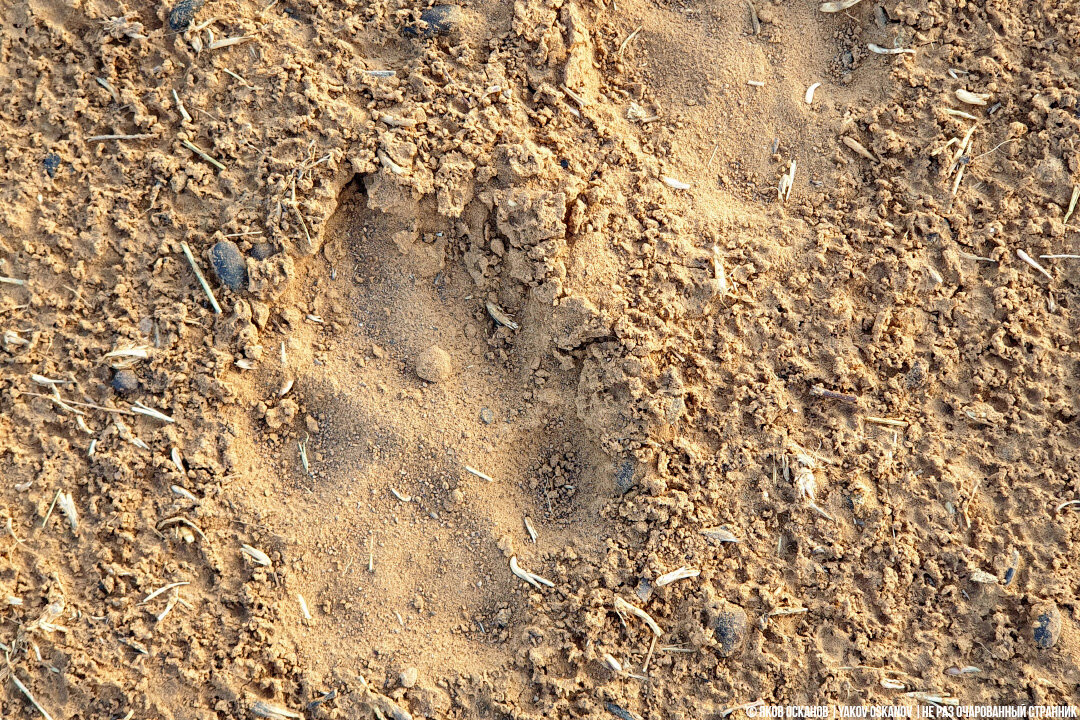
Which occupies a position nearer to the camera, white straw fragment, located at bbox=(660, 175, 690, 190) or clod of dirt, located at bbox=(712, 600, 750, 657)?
clod of dirt, located at bbox=(712, 600, 750, 657)

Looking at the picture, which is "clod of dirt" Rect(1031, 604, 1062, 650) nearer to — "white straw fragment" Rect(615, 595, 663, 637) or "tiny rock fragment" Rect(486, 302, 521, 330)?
"white straw fragment" Rect(615, 595, 663, 637)

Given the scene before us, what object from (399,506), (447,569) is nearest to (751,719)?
(447,569)

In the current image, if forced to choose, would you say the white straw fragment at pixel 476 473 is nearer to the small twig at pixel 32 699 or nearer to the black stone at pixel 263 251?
the black stone at pixel 263 251

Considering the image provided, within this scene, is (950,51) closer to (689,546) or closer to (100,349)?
(689,546)

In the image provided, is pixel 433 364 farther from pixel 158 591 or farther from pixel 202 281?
pixel 158 591

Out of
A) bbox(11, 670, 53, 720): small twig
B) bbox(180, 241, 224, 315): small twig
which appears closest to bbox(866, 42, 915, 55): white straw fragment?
bbox(180, 241, 224, 315): small twig

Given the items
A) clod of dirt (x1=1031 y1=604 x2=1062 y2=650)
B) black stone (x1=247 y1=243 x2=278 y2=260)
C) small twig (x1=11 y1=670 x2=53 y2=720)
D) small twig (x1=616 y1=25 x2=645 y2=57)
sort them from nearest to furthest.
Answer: small twig (x1=11 y1=670 x2=53 y2=720) < clod of dirt (x1=1031 y1=604 x2=1062 y2=650) < black stone (x1=247 y1=243 x2=278 y2=260) < small twig (x1=616 y1=25 x2=645 y2=57)

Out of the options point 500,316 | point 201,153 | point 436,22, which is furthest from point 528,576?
point 436,22
